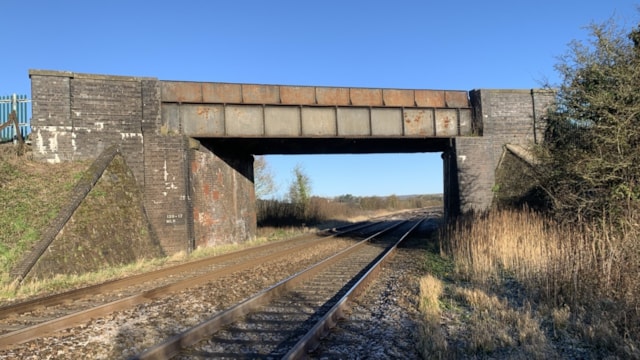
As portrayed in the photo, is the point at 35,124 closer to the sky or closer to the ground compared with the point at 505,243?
closer to the sky

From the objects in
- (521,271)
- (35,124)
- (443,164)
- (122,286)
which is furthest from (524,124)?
(35,124)

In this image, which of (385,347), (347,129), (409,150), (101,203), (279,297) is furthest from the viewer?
(409,150)

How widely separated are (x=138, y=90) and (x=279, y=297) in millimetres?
12011

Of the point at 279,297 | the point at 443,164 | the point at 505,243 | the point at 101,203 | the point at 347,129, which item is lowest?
the point at 279,297

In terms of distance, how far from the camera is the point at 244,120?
58.8ft

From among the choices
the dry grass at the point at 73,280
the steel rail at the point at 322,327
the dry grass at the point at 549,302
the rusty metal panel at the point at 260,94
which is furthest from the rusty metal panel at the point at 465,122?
the steel rail at the point at 322,327

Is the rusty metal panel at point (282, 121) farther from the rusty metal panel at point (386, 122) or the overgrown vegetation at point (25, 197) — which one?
the overgrown vegetation at point (25, 197)

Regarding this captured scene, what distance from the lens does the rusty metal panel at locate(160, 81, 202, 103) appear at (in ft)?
56.2

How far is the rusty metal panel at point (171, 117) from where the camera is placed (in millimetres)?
17016

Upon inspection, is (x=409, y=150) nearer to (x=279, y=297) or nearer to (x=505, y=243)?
(x=505, y=243)

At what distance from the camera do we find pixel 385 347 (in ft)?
16.4

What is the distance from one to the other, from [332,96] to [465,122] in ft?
20.6

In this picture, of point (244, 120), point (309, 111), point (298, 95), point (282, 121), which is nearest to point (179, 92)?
point (244, 120)

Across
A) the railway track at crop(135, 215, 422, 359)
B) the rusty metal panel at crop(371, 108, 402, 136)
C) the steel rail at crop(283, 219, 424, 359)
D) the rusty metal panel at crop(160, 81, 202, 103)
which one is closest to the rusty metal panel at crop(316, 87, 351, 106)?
the rusty metal panel at crop(371, 108, 402, 136)
